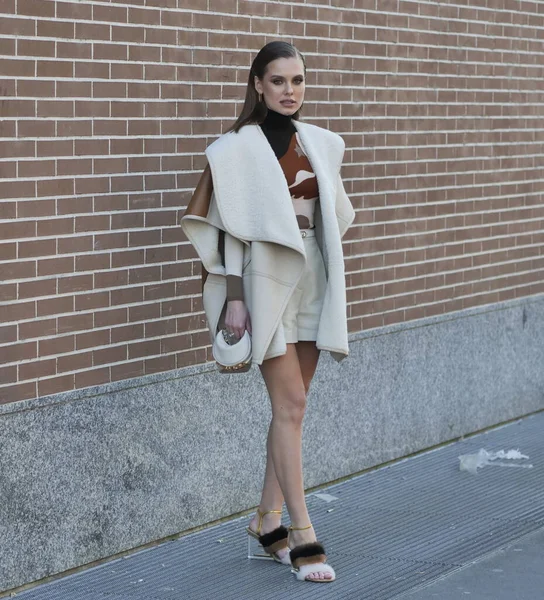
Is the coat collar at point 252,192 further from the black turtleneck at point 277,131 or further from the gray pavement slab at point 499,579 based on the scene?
the gray pavement slab at point 499,579

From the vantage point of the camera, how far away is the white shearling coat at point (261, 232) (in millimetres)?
5414

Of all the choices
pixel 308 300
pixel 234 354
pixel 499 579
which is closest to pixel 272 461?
pixel 234 354

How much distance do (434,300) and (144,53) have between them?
288 cm

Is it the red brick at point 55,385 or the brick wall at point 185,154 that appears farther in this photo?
the red brick at point 55,385

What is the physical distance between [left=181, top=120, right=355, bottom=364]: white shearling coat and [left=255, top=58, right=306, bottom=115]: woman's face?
0.13 meters

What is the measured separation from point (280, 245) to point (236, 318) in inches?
12.6

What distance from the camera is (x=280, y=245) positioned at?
5473 mm

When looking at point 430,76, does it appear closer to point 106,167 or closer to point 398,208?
point 398,208

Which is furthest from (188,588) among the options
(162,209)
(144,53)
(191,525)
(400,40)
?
(400,40)

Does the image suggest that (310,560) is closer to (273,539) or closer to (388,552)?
(273,539)

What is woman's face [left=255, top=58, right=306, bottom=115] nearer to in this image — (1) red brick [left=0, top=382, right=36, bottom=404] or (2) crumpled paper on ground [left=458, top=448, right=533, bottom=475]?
(1) red brick [left=0, top=382, right=36, bottom=404]

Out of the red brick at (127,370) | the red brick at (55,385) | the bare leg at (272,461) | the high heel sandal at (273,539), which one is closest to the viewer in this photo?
the red brick at (55,385)

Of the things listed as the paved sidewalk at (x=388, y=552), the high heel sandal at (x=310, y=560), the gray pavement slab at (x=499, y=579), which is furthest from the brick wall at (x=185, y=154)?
the gray pavement slab at (x=499, y=579)

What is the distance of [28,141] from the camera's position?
5.45 m
